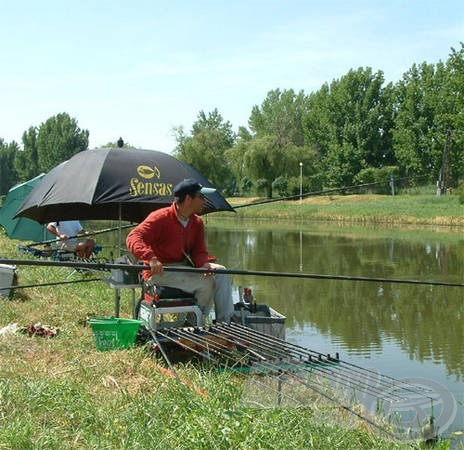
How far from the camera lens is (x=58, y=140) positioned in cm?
6594

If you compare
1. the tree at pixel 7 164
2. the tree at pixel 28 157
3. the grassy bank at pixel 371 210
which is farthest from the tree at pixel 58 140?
the grassy bank at pixel 371 210

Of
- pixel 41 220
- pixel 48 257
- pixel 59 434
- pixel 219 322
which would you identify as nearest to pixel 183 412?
pixel 59 434

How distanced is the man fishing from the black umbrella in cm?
72

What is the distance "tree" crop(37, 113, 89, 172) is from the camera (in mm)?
65688

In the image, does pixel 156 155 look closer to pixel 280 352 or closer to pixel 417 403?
pixel 280 352

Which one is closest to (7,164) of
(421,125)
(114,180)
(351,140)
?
(351,140)

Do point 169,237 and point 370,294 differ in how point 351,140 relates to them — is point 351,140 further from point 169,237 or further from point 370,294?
point 169,237

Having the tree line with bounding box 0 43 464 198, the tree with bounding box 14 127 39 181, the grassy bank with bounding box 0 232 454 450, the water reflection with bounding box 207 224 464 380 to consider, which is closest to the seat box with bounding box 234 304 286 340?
the grassy bank with bounding box 0 232 454 450

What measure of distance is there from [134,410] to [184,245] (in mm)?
2021

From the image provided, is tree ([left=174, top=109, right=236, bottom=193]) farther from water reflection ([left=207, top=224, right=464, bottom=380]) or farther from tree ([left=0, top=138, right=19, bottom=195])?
tree ([left=0, top=138, right=19, bottom=195])

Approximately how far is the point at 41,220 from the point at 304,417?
4.28 metres

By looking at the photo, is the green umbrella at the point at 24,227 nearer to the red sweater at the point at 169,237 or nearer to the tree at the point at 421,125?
the red sweater at the point at 169,237

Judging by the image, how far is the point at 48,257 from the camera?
10156 mm

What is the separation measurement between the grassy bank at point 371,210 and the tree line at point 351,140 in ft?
15.8
